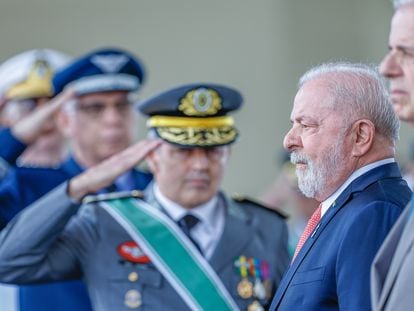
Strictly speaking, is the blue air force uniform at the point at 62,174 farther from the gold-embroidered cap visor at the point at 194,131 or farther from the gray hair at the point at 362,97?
the gray hair at the point at 362,97

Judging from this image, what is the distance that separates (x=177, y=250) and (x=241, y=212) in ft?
1.14

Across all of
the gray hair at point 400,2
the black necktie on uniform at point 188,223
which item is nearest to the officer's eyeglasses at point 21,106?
the black necktie on uniform at point 188,223

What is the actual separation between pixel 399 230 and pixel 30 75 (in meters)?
3.46

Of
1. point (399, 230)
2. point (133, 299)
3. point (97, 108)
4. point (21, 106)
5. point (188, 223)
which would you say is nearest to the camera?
point (399, 230)

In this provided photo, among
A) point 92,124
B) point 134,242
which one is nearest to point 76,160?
point 92,124

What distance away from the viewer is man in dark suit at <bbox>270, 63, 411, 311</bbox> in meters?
3.53

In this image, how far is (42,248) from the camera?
15.1 ft

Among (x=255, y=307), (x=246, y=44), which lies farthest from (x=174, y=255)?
(x=246, y=44)

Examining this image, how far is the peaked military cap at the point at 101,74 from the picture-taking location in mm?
5652

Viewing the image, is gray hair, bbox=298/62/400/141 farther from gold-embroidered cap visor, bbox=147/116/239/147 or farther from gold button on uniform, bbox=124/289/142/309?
gold button on uniform, bbox=124/289/142/309

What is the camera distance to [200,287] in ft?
15.1

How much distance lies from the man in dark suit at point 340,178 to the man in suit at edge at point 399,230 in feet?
0.73

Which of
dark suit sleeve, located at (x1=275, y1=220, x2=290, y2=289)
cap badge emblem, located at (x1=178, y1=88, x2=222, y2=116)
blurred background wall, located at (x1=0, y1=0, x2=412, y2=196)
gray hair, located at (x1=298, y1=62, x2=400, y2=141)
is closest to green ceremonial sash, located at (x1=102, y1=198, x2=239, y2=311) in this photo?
dark suit sleeve, located at (x1=275, y1=220, x2=290, y2=289)

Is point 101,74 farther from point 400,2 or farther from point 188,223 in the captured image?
point 400,2
